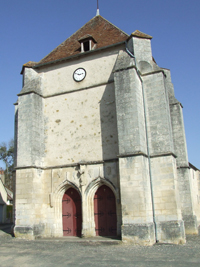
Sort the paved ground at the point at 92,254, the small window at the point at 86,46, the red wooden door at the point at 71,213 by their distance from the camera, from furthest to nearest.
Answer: the small window at the point at 86,46 → the red wooden door at the point at 71,213 → the paved ground at the point at 92,254

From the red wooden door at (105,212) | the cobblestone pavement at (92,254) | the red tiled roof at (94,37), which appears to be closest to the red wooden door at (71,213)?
the red wooden door at (105,212)

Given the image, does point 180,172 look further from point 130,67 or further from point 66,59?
point 66,59

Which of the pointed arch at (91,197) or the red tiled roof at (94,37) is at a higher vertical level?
the red tiled roof at (94,37)

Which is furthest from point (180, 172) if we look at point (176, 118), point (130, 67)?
point (130, 67)

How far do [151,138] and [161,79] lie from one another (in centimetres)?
266

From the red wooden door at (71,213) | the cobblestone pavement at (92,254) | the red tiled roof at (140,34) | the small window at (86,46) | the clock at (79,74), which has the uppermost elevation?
the small window at (86,46)

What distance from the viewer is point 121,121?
1110 cm

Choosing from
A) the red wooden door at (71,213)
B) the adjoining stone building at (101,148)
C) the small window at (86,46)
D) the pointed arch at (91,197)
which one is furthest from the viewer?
the small window at (86,46)

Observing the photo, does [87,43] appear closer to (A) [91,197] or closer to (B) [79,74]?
(B) [79,74]

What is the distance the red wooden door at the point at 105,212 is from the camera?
11.6 metres

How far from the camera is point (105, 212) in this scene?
11.8 metres

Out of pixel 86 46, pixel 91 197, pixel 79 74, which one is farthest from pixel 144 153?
pixel 86 46

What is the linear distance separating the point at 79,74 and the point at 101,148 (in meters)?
3.93

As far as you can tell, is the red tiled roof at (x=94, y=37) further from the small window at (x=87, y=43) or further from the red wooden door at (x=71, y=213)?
the red wooden door at (x=71, y=213)
